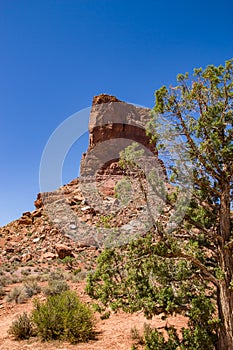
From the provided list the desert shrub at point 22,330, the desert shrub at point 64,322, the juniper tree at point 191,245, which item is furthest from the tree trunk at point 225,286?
the desert shrub at point 22,330

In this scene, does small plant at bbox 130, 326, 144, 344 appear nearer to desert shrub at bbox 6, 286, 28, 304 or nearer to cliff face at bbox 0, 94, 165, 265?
cliff face at bbox 0, 94, 165, 265

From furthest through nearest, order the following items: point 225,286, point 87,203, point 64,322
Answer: point 87,203 < point 64,322 < point 225,286

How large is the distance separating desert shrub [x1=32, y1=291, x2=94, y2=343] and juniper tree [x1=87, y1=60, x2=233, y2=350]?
130 inches

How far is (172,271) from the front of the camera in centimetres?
589

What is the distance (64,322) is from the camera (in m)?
8.30

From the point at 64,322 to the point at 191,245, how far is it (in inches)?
191

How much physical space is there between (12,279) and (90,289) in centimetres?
1420

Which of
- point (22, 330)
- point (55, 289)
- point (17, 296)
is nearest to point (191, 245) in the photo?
point (22, 330)

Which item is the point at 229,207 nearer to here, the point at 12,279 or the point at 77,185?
the point at 12,279

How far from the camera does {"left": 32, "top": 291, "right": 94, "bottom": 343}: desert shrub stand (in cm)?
817

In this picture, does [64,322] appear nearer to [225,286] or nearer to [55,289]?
[225,286]

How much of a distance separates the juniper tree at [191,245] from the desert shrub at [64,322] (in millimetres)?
3305

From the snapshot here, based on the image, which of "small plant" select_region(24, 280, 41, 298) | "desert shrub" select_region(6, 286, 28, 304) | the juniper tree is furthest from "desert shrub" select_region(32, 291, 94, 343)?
"small plant" select_region(24, 280, 41, 298)

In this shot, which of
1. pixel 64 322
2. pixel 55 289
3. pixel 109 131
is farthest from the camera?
pixel 109 131
